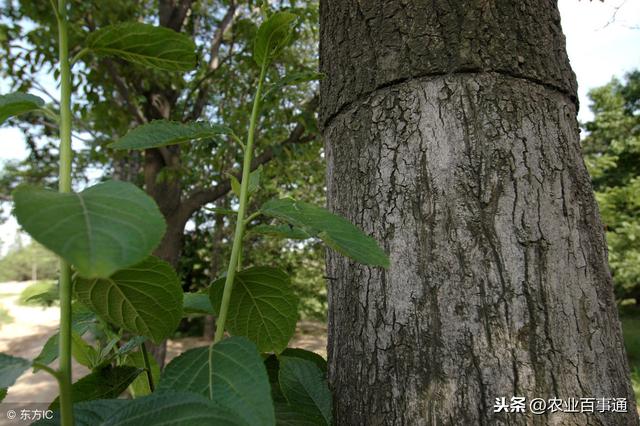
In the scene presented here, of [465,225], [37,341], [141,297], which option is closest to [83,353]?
[141,297]

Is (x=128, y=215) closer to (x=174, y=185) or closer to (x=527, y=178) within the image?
(x=527, y=178)

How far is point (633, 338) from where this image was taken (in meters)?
10.5

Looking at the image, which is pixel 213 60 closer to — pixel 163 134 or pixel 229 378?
pixel 163 134

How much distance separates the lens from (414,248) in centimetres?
82

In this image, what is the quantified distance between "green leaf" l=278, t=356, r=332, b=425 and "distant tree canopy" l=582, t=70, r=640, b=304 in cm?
964

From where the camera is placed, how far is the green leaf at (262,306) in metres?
0.75

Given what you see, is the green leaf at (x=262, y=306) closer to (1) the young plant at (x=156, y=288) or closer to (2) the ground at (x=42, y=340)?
(1) the young plant at (x=156, y=288)

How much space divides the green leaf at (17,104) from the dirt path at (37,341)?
7.23m

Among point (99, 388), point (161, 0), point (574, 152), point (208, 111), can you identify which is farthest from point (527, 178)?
point (208, 111)

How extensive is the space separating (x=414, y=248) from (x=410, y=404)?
0.88 feet

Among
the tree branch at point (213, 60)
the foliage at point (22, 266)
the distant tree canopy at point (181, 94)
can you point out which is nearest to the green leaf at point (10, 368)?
the distant tree canopy at point (181, 94)

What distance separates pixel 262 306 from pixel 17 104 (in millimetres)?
460

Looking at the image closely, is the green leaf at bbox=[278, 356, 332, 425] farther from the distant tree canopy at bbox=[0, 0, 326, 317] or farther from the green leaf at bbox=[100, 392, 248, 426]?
the distant tree canopy at bbox=[0, 0, 326, 317]

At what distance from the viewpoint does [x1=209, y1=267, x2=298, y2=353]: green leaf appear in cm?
75
